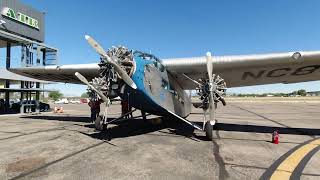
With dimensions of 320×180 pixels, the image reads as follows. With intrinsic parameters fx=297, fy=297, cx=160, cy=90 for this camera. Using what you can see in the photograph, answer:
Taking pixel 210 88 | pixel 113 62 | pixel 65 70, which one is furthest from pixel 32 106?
pixel 210 88

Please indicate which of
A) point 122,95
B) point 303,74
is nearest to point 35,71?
point 122,95

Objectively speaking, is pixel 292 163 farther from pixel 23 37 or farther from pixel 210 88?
pixel 23 37

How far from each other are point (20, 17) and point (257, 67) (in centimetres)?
2893

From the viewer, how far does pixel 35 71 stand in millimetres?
23266

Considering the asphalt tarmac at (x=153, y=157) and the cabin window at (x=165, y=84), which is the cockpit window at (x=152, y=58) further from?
the asphalt tarmac at (x=153, y=157)

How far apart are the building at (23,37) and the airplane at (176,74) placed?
1743cm

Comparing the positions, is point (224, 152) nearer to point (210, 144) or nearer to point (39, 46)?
point (210, 144)

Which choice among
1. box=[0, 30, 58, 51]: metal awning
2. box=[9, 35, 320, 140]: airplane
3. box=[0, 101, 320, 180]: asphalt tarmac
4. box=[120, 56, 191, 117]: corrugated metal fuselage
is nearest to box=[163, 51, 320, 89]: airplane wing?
box=[9, 35, 320, 140]: airplane

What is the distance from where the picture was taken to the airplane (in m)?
13.4

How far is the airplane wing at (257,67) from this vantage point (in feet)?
49.8

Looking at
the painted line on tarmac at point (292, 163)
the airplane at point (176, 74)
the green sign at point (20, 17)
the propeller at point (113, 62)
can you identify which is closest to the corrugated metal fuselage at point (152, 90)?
the airplane at point (176, 74)

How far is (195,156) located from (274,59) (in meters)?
7.45

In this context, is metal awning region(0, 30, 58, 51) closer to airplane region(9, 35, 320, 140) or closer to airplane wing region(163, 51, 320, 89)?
airplane region(9, 35, 320, 140)

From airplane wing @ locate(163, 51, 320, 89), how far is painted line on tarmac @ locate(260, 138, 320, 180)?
4344mm
